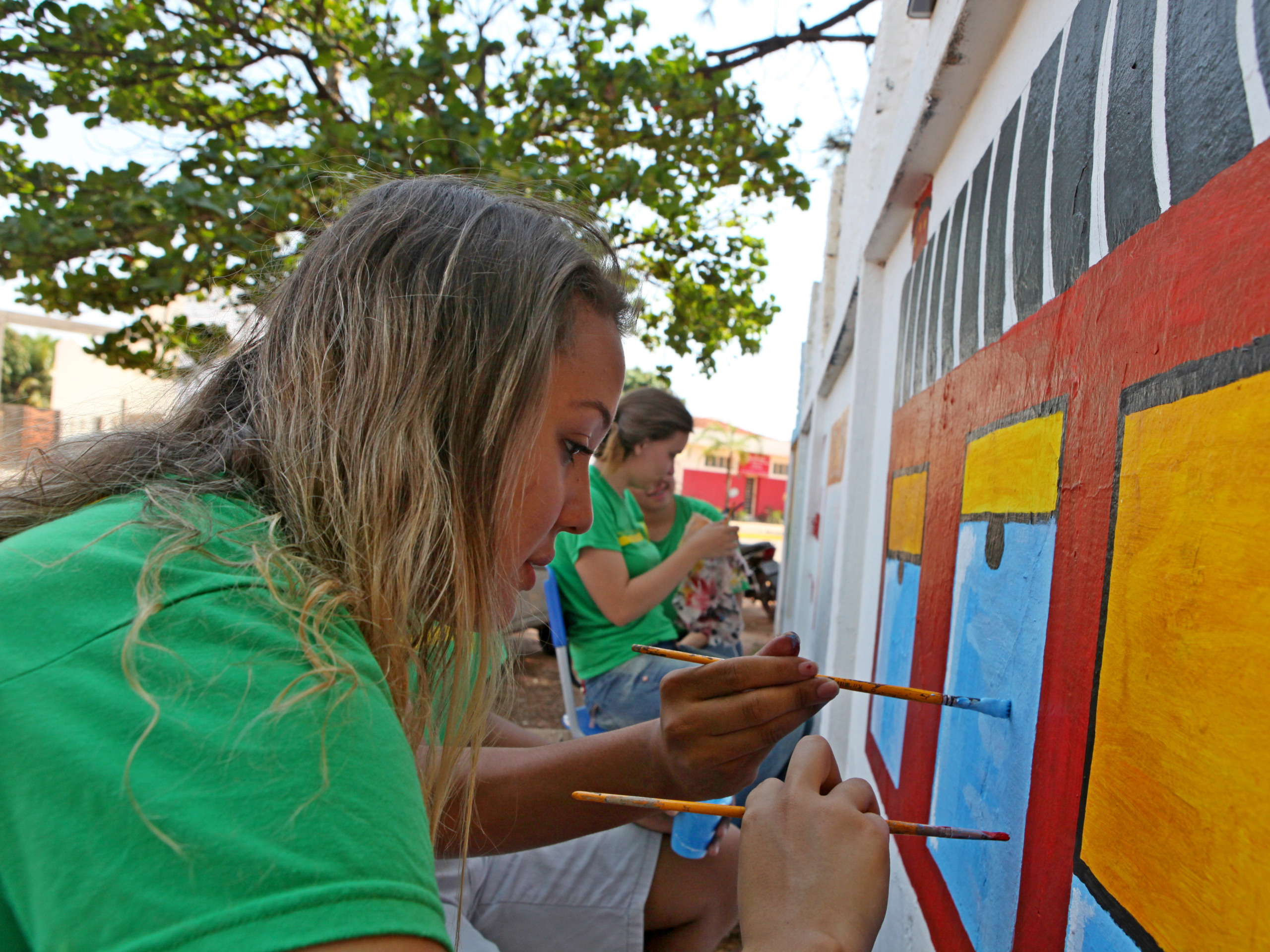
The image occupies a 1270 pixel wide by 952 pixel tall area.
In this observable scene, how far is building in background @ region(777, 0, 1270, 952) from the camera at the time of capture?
0.57 m

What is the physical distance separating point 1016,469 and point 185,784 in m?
0.95

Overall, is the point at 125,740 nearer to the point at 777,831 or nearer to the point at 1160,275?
the point at 777,831

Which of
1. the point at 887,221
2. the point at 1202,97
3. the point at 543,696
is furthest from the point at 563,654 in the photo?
the point at 543,696

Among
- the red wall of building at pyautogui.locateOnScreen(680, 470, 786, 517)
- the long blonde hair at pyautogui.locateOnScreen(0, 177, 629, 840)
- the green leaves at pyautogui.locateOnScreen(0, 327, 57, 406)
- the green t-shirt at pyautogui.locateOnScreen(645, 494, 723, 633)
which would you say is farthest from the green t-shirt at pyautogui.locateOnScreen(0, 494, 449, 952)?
the red wall of building at pyautogui.locateOnScreen(680, 470, 786, 517)

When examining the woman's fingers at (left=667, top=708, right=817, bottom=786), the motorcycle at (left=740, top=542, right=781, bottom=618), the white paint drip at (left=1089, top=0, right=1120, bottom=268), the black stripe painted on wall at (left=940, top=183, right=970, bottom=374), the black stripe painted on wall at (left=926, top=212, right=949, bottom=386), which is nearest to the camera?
the white paint drip at (left=1089, top=0, right=1120, bottom=268)

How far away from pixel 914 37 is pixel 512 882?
232 centimetres

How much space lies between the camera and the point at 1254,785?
529 mm

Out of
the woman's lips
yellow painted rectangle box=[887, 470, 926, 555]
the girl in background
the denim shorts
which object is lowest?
the denim shorts

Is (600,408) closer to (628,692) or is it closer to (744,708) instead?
(744,708)

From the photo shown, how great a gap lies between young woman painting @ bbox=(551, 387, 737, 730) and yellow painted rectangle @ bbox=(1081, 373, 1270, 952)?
194cm

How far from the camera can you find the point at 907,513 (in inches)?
67.7

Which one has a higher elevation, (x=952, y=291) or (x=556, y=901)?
(x=952, y=291)

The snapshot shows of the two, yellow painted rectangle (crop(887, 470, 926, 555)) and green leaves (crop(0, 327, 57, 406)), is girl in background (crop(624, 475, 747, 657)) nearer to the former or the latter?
yellow painted rectangle (crop(887, 470, 926, 555))

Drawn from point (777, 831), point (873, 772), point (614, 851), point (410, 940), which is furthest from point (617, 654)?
point (410, 940)
